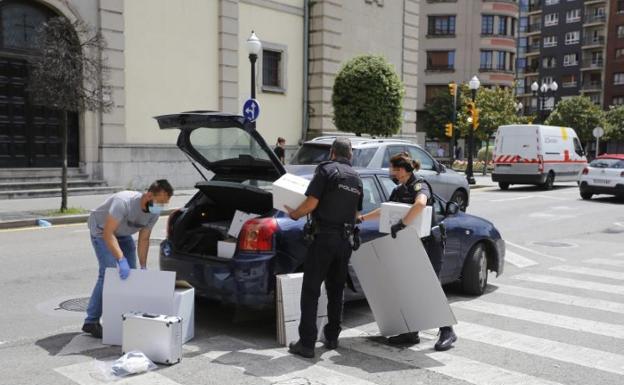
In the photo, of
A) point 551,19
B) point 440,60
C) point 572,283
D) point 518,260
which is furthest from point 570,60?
point 572,283

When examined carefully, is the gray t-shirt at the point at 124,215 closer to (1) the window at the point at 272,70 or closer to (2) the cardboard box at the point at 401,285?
(2) the cardboard box at the point at 401,285

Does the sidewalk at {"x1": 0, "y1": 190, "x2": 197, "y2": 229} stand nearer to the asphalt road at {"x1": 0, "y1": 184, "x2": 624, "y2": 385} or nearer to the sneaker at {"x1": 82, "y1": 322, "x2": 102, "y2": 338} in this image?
the asphalt road at {"x1": 0, "y1": 184, "x2": 624, "y2": 385}

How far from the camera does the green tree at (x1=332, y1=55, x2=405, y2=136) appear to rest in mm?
24844

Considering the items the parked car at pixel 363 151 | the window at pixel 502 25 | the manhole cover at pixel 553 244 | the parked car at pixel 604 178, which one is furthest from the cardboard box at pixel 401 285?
the window at pixel 502 25

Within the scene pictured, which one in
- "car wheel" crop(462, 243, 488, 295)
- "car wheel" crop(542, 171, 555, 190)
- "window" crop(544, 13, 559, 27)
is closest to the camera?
"car wheel" crop(462, 243, 488, 295)

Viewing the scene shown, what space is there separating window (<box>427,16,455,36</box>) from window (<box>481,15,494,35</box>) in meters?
3.01

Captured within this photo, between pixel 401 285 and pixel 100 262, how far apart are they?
2639mm

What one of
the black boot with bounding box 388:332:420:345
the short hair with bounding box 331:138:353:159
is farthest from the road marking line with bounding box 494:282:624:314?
the short hair with bounding box 331:138:353:159

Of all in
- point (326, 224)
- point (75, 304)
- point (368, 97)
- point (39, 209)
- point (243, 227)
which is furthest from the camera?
point (368, 97)

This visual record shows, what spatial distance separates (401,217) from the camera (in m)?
5.55

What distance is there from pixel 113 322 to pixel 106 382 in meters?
0.85

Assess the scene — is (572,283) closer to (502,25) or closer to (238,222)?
(238,222)

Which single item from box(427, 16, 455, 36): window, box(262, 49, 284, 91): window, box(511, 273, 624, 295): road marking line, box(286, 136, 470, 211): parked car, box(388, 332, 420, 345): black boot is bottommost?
box(511, 273, 624, 295): road marking line

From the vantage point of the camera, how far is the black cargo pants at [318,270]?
5.31 metres
